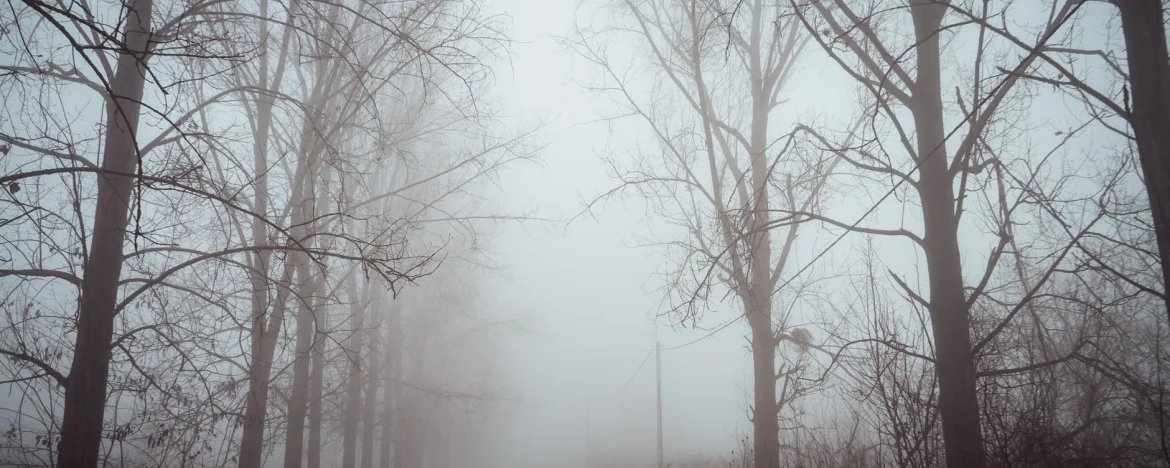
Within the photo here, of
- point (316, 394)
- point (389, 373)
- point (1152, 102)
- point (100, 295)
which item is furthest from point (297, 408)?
point (389, 373)

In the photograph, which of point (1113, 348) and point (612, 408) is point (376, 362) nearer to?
point (1113, 348)

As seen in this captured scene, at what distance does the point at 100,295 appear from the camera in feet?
14.1

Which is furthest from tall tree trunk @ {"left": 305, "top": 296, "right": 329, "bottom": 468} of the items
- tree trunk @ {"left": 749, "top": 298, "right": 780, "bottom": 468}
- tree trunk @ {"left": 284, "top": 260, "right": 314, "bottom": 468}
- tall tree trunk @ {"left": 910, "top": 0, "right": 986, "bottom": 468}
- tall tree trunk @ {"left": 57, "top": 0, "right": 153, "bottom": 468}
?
tall tree trunk @ {"left": 910, "top": 0, "right": 986, "bottom": 468}

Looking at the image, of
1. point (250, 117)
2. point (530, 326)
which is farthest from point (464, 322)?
point (250, 117)

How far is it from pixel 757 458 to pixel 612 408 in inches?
2239

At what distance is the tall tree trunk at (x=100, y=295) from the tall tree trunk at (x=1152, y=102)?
5.64 metres

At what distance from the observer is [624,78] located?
8031 millimetres

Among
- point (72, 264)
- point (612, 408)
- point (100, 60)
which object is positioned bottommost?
point (612, 408)

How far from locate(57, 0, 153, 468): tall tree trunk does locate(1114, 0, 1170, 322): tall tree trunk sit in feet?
18.5

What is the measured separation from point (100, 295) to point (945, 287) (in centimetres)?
554

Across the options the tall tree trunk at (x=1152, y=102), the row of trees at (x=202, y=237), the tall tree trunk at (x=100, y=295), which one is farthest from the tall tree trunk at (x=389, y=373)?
the tall tree trunk at (x=1152, y=102)

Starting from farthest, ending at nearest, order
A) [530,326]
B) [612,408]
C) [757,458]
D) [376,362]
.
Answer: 1. [612,408]
2. [530,326]
3. [376,362]
4. [757,458]

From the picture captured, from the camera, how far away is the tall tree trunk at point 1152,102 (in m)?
2.64

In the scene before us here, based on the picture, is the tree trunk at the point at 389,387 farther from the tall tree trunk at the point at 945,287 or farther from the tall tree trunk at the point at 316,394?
the tall tree trunk at the point at 945,287
